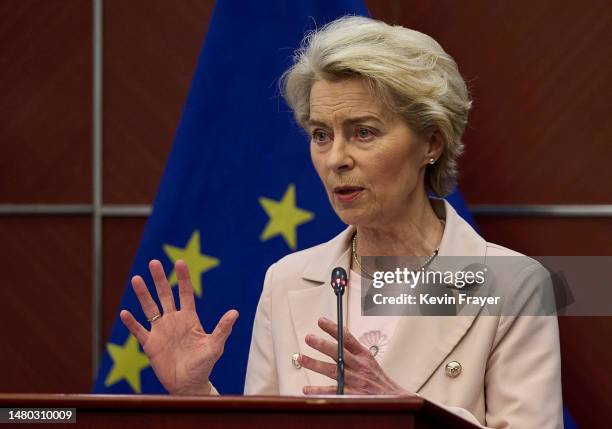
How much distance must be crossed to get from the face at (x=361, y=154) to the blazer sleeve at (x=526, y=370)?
0.36 meters

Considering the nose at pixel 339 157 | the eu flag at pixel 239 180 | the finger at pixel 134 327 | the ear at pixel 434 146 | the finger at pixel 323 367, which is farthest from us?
the eu flag at pixel 239 180

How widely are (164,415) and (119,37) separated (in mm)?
2402

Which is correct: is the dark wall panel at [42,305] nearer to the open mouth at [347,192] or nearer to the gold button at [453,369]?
the open mouth at [347,192]

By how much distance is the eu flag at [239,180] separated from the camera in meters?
3.34

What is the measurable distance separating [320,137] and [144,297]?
1.95ft

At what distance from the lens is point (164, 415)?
1656mm

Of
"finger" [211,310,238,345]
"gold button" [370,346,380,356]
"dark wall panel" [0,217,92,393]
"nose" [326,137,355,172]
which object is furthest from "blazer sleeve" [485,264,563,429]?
"dark wall panel" [0,217,92,393]

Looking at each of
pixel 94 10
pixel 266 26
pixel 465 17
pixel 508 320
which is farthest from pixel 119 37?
→ pixel 508 320

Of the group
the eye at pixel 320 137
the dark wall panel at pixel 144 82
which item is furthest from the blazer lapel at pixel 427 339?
the dark wall panel at pixel 144 82

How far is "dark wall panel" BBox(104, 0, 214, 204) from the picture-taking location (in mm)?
3799

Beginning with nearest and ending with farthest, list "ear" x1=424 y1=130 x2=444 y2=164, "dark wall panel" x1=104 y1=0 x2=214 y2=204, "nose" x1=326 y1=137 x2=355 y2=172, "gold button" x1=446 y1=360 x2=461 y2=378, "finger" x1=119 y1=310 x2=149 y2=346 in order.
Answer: "finger" x1=119 y1=310 x2=149 y2=346 → "gold button" x1=446 y1=360 x2=461 y2=378 → "nose" x1=326 y1=137 x2=355 y2=172 → "ear" x1=424 y1=130 x2=444 y2=164 → "dark wall panel" x1=104 y1=0 x2=214 y2=204

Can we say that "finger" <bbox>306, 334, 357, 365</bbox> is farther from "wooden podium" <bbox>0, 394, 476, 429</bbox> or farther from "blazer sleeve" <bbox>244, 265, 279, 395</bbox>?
"blazer sleeve" <bbox>244, 265, 279, 395</bbox>

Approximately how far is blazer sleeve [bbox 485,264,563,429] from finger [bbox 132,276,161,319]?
74cm

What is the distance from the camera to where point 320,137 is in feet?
8.66
